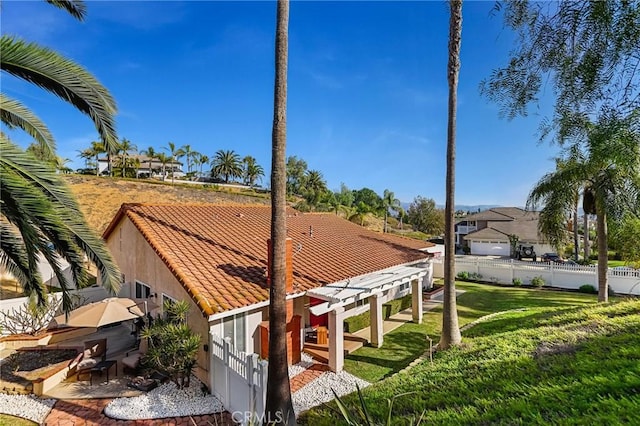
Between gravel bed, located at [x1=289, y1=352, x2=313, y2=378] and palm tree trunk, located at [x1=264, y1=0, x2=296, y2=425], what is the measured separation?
405cm

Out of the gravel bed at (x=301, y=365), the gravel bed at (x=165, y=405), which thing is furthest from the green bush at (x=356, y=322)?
the gravel bed at (x=165, y=405)

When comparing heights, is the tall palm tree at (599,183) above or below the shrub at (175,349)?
above

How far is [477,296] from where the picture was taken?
23156 mm

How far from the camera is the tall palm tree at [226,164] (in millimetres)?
93062

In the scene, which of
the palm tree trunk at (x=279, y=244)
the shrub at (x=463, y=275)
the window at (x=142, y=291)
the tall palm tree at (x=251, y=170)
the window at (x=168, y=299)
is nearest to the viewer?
the palm tree trunk at (x=279, y=244)

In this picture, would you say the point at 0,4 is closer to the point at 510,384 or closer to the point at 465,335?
the point at 510,384

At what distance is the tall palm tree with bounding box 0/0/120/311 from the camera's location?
5.29 m

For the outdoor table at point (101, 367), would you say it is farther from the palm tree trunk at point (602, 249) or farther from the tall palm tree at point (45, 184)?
the palm tree trunk at point (602, 249)

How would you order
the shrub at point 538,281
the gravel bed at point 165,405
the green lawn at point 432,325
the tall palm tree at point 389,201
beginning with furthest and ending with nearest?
the tall palm tree at point 389,201
the shrub at point 538,281
the green lawn at point 432,325
the gravel bed at point 165,405

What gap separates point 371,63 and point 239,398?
55.7ft

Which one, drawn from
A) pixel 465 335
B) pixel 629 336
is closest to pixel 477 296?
pixel 465 335

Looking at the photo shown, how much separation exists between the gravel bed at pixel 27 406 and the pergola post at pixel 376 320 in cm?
1082

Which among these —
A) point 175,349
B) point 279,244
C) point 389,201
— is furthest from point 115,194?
point 389,201

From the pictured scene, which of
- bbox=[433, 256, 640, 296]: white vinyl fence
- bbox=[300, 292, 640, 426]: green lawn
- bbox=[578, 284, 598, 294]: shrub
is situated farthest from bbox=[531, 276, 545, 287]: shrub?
bbox=[300, 292, 640, 426]: green lawn
